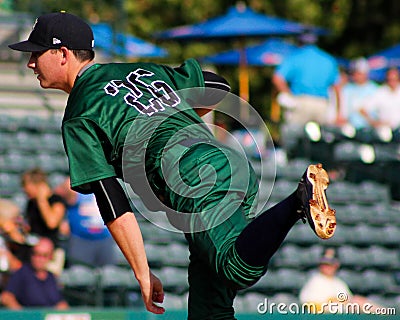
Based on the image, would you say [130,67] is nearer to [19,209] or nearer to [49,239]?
[49,239]

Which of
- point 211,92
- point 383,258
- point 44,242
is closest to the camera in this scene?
point 211,92

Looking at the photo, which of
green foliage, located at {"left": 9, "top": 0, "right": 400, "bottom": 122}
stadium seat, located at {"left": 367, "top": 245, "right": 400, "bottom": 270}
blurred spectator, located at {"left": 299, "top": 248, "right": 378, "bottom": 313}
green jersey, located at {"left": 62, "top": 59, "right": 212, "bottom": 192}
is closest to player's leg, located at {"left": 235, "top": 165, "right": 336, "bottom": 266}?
green jersey, located at {"left": 62, "top": 59, "right": 212, "bottom": 192}

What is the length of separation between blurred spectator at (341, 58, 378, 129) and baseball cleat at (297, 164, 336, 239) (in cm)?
766

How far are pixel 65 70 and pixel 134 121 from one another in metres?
0.40

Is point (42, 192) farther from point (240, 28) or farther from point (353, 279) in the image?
point (240, 28)

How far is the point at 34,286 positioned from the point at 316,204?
4.50 meters

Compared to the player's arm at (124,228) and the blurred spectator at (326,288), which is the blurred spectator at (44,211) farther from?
the player's arm at (124,228)

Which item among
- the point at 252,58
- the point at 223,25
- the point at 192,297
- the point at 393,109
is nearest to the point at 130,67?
the point at 192,297

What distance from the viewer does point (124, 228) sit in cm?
384

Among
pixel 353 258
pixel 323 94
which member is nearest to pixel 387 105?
pixel 323 94

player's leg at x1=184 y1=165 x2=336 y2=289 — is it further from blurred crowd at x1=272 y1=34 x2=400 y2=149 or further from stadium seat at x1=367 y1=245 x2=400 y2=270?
blurred crowd at x1=272 y1=34 x2=400 y2=149

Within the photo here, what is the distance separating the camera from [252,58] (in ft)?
54.7

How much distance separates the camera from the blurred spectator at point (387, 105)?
35.3 ft

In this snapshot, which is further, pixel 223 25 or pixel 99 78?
pixel 223 25
